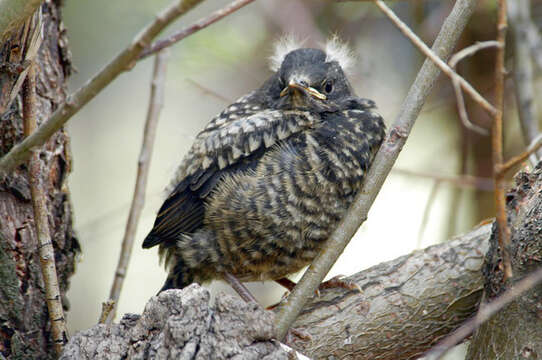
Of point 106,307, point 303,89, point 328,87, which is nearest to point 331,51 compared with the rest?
point 328,87

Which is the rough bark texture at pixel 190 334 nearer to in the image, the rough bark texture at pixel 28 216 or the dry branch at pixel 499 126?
the rough bark texture at pixel 28 216

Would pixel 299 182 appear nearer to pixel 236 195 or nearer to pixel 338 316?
pixel 236 195

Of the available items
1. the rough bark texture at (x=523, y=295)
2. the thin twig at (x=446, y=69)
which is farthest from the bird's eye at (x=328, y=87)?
the thin twig at (x=446, y=69)

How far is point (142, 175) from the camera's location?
2838mm

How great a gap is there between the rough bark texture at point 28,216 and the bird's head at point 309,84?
3.22 ft

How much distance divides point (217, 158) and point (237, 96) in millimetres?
2940

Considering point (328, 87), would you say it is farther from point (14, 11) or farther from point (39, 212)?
point (14, 11)

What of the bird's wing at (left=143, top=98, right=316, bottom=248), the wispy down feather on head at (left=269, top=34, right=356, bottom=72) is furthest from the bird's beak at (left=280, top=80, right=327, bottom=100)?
the wispy down feather on head at (left=269, top=34, right=356, bottom=72)

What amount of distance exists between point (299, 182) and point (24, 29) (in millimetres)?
1155

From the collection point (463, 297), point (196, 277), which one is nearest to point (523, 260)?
point (463, 297)

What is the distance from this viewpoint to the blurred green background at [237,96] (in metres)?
4.28

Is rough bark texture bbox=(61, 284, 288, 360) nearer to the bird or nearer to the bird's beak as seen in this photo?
the bird

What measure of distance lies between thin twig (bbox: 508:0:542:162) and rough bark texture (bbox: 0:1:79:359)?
85.2 inches

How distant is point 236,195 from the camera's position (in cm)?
270
